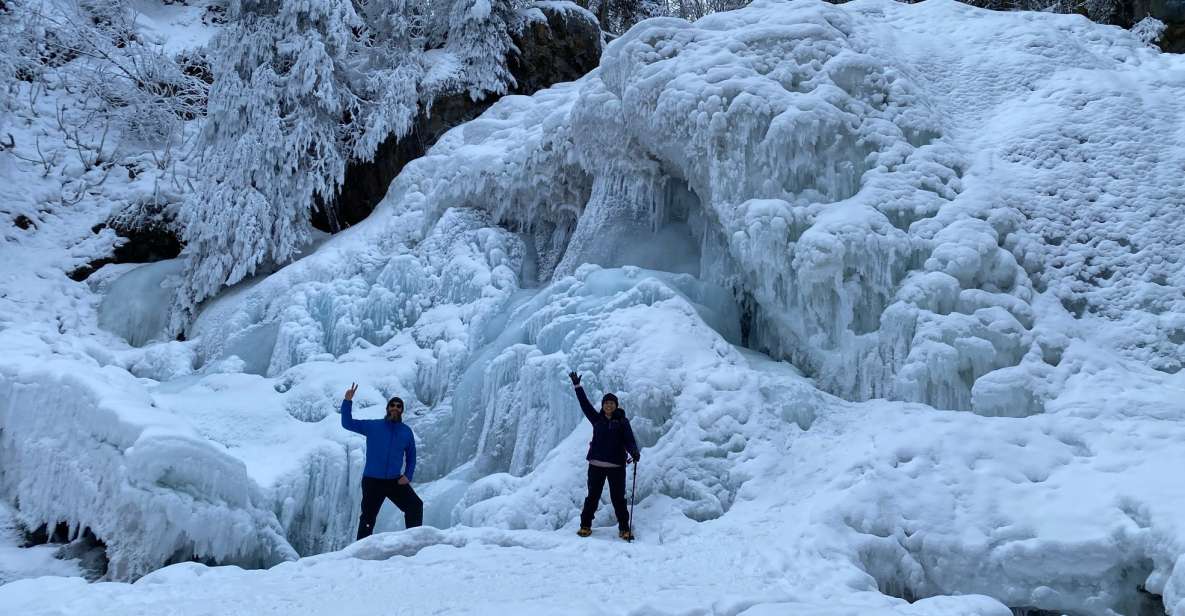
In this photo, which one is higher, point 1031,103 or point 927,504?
point 1031,103

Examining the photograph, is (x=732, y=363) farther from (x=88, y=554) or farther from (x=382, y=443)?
(x=88, y=554)

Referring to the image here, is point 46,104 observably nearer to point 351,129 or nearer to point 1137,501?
point 351,129

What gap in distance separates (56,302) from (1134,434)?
14888 mm

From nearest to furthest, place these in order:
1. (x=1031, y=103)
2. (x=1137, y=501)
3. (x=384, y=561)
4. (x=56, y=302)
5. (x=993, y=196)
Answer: (x=1137, y=501) < (x=384, y=561) < (x=993, y=196) < (x=1031, y=103) < (x=56, y=302)

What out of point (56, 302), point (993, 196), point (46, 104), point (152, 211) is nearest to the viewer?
point (993, 196)

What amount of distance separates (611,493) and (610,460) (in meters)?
0.26

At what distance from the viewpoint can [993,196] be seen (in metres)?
8.90

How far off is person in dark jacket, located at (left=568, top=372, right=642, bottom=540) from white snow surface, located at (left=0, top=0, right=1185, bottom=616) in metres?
0.20

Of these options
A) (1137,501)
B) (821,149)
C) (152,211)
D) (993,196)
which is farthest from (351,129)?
(1137,501)

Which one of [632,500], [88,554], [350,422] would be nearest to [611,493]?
[632,500]

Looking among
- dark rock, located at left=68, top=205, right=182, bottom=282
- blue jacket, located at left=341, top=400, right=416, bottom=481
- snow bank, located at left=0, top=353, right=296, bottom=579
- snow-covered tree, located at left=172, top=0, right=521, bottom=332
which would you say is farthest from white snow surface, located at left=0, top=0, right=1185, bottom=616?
dark rock, located at left=68, top=205, right=182, bottom=282

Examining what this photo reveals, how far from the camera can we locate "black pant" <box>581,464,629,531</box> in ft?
23.2

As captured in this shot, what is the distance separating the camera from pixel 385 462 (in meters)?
7.62

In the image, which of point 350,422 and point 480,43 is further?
point 480,43
